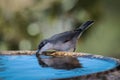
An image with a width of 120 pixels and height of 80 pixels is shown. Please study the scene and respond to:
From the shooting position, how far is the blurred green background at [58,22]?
6.87 m

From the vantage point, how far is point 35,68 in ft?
10.7

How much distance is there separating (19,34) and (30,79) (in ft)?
14.8

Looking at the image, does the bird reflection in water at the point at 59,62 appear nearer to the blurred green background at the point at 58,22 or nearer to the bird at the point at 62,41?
the bird at the point at 62,41

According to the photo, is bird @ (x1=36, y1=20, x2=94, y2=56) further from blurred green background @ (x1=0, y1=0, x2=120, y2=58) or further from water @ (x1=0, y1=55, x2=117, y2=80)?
blurred green background @ (x1=0, y1=0, x2=120, y2=58)

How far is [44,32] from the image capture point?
716 cm

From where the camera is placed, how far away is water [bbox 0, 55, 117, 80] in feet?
9.32

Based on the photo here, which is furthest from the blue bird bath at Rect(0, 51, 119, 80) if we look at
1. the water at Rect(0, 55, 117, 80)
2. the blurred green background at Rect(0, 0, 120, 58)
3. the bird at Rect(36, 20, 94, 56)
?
the blurred green background at Rect(0, 0, 120, 58)

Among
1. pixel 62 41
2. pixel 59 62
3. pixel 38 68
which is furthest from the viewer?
pixel 62 41

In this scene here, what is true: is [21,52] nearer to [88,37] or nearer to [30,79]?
[30,79]

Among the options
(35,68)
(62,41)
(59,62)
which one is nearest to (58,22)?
(62,41)

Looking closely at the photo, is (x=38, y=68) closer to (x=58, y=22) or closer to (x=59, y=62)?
(x=59, y=62)

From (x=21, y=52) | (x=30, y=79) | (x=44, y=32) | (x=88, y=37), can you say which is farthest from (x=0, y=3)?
(x=30, y=79)

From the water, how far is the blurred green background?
10.0 feet

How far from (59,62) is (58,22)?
11.6 ft
